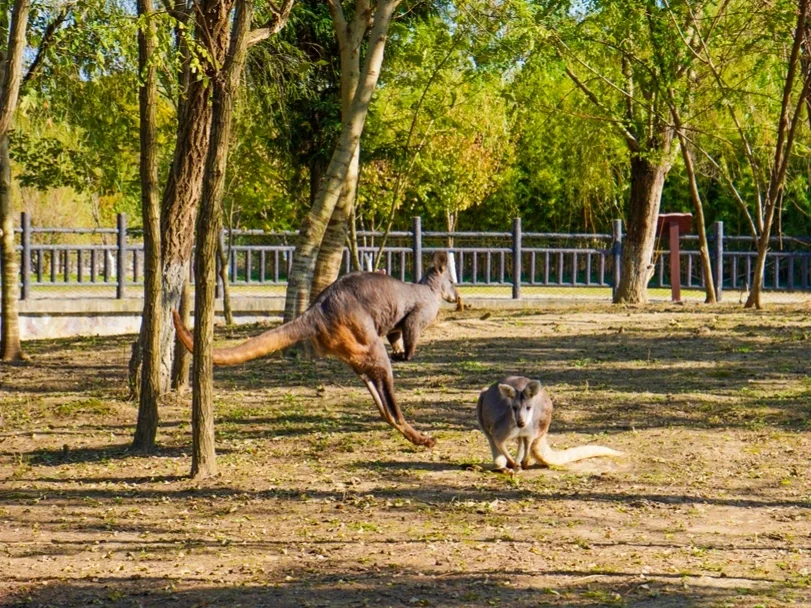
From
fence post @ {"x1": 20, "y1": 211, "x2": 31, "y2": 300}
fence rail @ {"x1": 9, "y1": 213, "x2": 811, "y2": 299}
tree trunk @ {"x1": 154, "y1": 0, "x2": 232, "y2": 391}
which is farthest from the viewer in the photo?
fence rail @ {"x1": 9, "y1": 213, "x2": 811, "y2": 299}

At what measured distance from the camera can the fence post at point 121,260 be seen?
26859mm

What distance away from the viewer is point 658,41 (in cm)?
1967

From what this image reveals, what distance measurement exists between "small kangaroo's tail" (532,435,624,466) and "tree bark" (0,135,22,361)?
8.18 m

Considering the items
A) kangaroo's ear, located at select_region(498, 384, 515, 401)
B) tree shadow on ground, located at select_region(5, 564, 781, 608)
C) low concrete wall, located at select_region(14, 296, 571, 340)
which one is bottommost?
tree shadow on ground, located at select_region(5, 564, 781, 608)

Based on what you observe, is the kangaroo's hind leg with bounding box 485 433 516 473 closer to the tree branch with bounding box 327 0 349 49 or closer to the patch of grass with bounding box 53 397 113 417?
the patch of grass with bounding box 53 397 113 417

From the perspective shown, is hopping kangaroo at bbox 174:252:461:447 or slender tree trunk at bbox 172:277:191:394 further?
slender tree trunk at bbox 172:277:191:394

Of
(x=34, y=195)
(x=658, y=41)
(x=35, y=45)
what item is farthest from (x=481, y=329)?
(x=34, y=195)

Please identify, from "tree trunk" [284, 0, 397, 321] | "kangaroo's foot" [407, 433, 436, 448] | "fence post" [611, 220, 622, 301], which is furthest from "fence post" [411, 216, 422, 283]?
→ "kangaroo's foot" [407, 433, 436, 448]

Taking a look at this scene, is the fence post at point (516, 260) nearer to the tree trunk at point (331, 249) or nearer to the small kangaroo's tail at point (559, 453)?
the tree trunk at point (331, 249)

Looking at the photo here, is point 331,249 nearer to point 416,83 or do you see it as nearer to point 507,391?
point 507,391

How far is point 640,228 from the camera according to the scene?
75.4 feet

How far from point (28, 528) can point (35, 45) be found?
7.54 metres

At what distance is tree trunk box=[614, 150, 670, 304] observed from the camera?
74.7ft

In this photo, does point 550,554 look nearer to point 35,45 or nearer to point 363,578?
point 363,578
